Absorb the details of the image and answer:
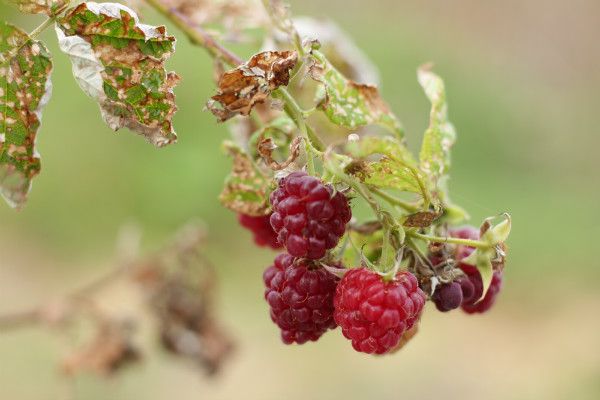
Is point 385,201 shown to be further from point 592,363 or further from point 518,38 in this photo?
point 518,38

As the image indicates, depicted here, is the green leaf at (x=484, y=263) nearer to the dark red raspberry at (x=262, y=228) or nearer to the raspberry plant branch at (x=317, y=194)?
the raspberry plant branch at (x=317, y=194)

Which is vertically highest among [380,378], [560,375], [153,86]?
[153,86]

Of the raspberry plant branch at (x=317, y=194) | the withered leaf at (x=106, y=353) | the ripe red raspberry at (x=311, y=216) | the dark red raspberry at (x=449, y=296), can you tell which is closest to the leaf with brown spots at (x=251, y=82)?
the raspberry plant branch at (x=317, y=194)

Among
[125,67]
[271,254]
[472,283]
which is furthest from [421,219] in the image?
[271,254]

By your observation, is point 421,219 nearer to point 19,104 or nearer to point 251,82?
point 251,82

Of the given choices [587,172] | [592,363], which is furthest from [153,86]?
[587,172]

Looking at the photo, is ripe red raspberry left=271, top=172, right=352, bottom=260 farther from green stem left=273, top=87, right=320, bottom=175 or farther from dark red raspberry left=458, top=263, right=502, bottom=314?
dark red raspberry left=458, top=263, right=502, bottom=314

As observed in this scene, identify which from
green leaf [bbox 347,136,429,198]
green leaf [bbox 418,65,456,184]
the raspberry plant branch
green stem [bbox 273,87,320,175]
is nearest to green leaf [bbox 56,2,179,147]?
the raspberry plant branch

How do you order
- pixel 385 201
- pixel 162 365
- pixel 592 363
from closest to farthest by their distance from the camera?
pixel 385 201 < pixel 162 365 < pixel 592 363

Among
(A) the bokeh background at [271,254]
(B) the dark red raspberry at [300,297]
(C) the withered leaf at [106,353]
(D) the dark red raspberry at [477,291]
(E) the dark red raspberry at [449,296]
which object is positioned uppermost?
(E) the dark red raspberry at [449,296]
